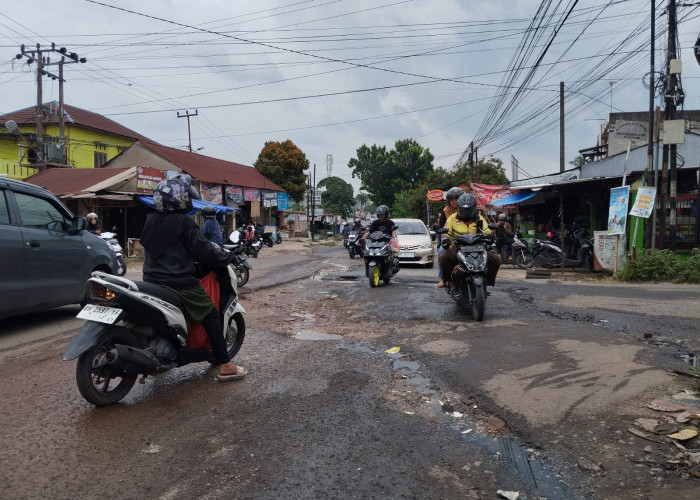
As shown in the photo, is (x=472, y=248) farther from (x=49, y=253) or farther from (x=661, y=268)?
(x=661, y=268)

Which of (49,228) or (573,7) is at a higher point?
(573,7)

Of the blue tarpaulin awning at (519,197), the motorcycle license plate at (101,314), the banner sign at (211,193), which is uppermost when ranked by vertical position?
the banner sign at (211,193)

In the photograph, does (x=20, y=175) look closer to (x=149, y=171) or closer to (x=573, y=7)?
(x=149, y=171)

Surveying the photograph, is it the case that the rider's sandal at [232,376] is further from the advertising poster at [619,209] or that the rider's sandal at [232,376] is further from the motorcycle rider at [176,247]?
the advertising poster at [619,209]

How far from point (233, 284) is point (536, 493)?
3.08 metres

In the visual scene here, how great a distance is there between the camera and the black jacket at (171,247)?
4.07 m

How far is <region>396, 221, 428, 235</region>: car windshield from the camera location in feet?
54.7

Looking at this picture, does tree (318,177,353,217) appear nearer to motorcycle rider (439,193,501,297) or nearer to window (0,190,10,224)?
motorcycle rider (439,193,501,297)

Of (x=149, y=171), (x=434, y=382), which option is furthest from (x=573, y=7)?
(x=149, y=171)

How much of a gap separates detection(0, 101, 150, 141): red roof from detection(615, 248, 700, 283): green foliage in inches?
1288

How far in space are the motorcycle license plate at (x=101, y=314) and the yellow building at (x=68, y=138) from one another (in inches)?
1270

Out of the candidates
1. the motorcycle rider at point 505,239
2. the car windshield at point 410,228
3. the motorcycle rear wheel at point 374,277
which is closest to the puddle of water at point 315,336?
the motorcycle rear wheel at point 374,277

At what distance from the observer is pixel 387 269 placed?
35.5 ft

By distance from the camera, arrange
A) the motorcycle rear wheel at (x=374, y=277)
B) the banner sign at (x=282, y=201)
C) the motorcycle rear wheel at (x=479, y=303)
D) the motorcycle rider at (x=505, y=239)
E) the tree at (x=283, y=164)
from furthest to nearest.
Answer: the tree at (x=283, y=164)
the banner sign at (x=282, y=201)
the motorcycle rider at (x=505, y=239)
the motorcycle rear wheel at (x=374, y=277)
the motorcycle rear wheel at (x=479, y=303)
